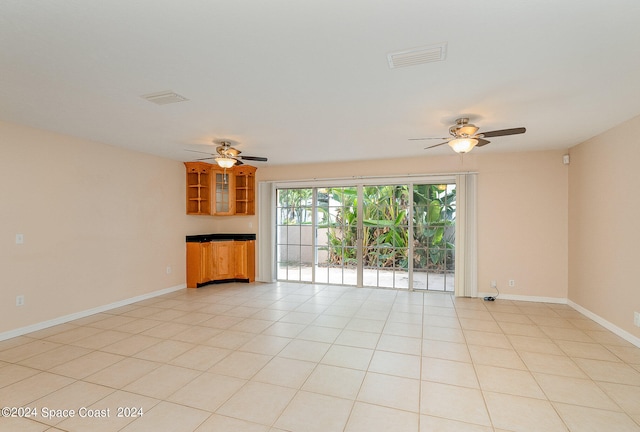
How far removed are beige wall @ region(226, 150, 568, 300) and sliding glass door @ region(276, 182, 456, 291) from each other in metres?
0.52

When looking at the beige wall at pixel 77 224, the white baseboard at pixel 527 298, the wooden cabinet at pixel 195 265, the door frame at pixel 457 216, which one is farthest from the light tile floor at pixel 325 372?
the wooden cabinet at pixel 195 265

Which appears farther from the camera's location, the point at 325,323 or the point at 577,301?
the point at 577,301

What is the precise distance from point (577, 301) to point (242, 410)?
5.11m

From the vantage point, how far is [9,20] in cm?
173

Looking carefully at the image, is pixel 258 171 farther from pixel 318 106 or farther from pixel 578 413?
pixel 578 413

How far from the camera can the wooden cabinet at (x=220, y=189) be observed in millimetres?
6191

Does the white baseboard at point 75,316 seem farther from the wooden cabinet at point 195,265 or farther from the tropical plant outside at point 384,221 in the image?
the tropical plant outside at point 384,221

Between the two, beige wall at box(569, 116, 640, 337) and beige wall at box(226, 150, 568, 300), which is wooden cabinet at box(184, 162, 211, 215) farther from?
beige wall at box(569, 116, 640, 337)

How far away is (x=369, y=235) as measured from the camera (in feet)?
20.0

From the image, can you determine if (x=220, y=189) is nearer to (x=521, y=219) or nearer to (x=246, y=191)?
(x=246, y=191)

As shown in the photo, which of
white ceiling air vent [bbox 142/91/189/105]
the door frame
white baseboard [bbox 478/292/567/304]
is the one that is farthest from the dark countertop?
white baseboard [bbox 478/292/567/304]

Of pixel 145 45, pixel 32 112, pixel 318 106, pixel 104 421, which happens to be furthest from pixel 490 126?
pixel 32 112

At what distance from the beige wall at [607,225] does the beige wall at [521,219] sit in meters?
0.19

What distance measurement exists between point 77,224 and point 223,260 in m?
2.73
